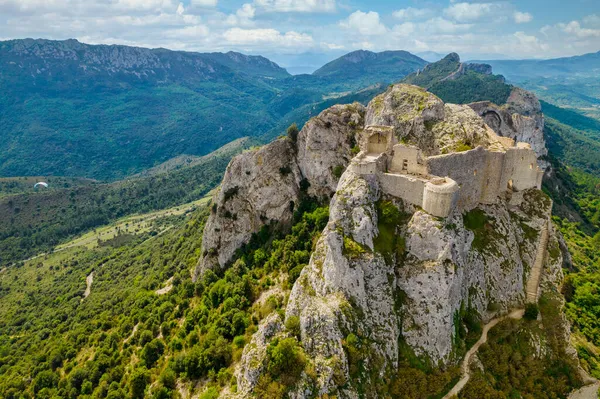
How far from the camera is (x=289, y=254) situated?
232 ft

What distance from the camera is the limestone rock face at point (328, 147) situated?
79.1 metres

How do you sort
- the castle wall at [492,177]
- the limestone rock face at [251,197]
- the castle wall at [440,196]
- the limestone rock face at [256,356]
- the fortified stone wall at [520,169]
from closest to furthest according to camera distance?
the limestone rock face at [256,356] → the castle wall at [440,196] → the castle wall at [492,177] → the fortified stone wall at [520,169] → the limestone rock face at [251,197]

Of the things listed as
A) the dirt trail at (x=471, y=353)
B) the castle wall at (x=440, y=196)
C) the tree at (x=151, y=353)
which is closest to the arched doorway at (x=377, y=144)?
the castle wall at (x=440, y=196)

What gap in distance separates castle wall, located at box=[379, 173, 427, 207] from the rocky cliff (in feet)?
3.23

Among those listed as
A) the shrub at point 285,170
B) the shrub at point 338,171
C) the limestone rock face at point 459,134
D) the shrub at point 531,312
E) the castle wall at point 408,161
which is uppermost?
the limestone rock face at point 459,134

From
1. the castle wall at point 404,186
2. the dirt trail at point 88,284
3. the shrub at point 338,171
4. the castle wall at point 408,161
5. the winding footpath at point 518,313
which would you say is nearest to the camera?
the winding footpath at point 518,313

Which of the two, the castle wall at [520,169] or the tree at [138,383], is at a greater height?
the castle wall at [520,169]

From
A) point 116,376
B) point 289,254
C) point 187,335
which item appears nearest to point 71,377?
point 116,376

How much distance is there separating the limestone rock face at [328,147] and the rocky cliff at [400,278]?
41.0 ft

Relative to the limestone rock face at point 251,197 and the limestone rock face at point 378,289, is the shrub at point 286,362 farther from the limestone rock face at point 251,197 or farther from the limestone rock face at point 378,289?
the limestone rock face at point 251,197

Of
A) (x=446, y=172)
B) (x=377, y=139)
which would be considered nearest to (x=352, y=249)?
(x=446, y=172)

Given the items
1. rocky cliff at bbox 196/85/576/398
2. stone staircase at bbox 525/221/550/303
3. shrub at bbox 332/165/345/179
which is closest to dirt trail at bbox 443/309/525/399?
rocky cliff at bbox 196/85/576/398

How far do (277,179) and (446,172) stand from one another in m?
37.9

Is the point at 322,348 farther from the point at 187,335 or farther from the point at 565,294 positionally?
the point at 565,294
